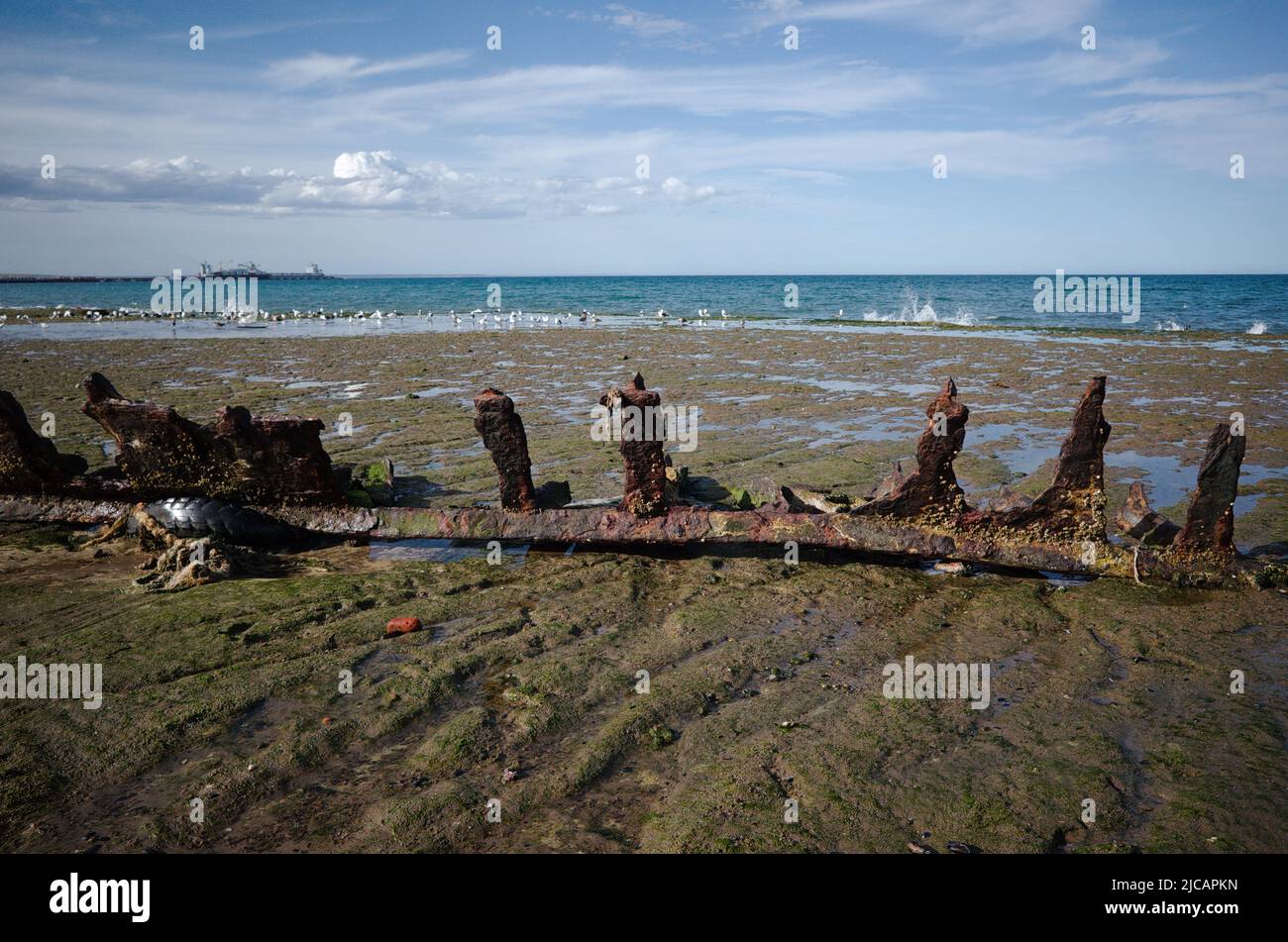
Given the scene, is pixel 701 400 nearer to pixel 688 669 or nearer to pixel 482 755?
pixel 688 669

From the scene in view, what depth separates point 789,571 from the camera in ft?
20.9

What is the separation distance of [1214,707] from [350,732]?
450cm

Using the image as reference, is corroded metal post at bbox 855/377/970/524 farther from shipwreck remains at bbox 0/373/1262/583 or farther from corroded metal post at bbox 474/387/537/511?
corroded metal post at bbox 474/387/537/511

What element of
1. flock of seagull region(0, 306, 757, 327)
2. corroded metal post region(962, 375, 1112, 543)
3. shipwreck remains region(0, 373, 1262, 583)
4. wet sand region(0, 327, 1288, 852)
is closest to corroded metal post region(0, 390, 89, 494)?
shipwreck remains region(0, 373, 1262, 583)

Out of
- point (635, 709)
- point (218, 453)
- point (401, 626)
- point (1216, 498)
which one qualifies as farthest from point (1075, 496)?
point (218, 453)

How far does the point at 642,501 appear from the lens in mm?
6555

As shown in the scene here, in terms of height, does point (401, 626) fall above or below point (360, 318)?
below

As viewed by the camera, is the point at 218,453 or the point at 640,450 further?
the point at 218,453

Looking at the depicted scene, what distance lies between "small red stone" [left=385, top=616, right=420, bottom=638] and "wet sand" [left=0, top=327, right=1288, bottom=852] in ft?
0.40

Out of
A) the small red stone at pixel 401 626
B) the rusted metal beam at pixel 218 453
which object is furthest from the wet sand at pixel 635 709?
the rusted metal beam at pixel 218 453

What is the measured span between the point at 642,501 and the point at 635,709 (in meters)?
2.57

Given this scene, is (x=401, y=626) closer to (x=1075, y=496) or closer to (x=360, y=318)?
(x=1075, y=496)

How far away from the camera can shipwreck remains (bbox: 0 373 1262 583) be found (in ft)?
19.4
